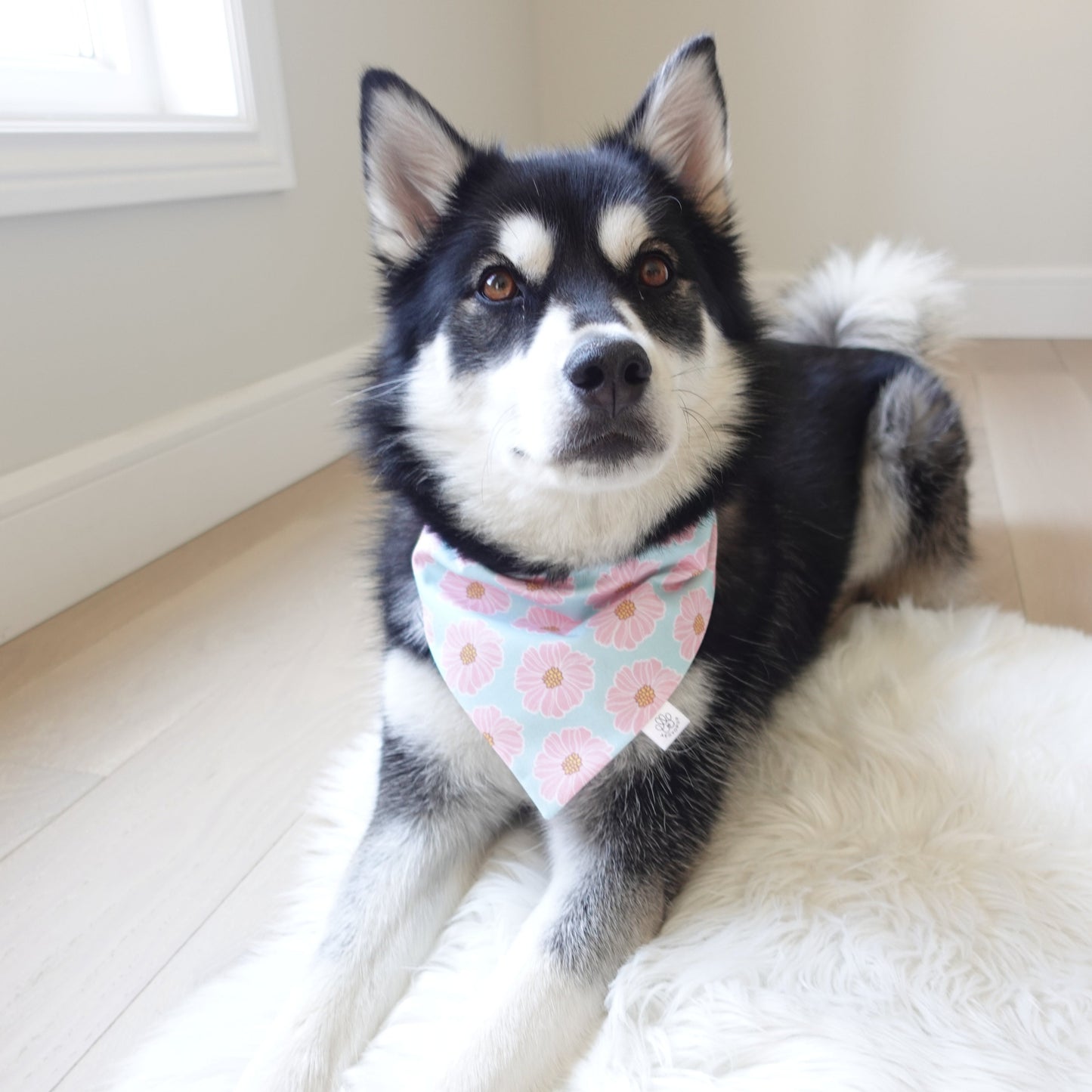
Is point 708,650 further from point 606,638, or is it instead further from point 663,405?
point 663,405

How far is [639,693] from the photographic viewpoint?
1.11 metres

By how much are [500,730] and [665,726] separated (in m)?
0.20

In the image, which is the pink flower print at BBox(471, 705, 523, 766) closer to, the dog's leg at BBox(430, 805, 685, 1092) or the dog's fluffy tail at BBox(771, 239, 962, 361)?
the dog's leg at BBox(430, 805, 685, 1092)

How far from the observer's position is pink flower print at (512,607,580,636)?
1.15 m

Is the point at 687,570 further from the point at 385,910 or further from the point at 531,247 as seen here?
the point at 385,910

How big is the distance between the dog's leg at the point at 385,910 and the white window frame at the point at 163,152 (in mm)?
1257

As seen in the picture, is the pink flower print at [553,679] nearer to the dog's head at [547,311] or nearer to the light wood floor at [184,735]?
the dog's head at [547,311]

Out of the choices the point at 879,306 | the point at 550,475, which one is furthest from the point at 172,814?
the point at 879,306

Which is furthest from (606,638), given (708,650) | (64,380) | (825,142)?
(825,142)

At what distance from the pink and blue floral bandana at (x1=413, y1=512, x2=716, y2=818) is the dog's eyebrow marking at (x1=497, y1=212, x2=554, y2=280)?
1.17 ft

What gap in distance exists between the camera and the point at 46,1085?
93cm

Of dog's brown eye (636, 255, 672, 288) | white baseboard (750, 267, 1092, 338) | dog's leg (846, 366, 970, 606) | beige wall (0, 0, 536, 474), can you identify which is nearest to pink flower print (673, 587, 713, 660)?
dog's brown eye (636, 255, 672, 288)

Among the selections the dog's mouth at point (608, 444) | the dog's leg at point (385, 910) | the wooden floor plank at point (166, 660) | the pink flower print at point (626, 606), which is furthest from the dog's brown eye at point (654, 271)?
the wooden floor plank at point (166, 660)

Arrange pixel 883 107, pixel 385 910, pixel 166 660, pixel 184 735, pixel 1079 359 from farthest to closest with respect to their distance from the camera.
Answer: pixel 883 107, pixel 1079 359, pixel 166 660, pixel 184 735, pixel 385 910
